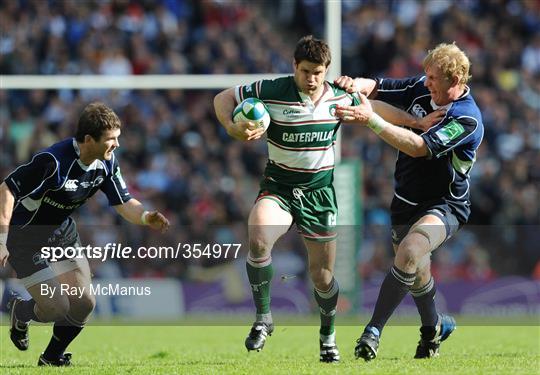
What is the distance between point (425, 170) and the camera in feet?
26.6

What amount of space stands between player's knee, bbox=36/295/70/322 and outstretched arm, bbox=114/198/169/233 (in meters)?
0.76

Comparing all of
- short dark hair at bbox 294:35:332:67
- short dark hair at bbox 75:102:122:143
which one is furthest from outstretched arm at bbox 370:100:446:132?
short dark hair at bbox 75:102:122:143

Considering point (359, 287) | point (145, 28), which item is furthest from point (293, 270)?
point (145, 28)

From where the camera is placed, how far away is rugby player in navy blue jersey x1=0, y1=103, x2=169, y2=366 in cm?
772

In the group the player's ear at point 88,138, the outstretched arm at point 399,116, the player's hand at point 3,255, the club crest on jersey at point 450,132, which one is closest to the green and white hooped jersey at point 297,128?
the outstretched arm at point 399,116

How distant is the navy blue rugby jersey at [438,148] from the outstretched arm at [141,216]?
5.86 ft

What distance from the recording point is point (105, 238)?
13391 mm

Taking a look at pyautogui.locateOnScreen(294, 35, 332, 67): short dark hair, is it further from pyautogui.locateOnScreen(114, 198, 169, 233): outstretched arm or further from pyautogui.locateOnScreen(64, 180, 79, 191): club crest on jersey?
pyautogui.locateOnScreen(64, 180, 79, 191): club crest on jersey

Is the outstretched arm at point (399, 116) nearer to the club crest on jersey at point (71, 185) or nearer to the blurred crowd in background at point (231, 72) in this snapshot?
the club crest on jersey at point (71, 185)

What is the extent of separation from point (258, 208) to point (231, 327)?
6337 mm

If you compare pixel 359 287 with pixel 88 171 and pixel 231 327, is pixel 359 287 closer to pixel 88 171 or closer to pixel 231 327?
pixel 231 327

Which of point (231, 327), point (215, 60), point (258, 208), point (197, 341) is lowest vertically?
point (231, 327)

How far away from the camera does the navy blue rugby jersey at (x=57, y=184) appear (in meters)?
7.69

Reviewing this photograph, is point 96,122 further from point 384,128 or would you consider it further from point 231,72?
point 231,72
